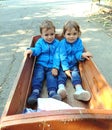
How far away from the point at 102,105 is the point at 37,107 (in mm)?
805

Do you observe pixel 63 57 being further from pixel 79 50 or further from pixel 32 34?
pixel 32 34

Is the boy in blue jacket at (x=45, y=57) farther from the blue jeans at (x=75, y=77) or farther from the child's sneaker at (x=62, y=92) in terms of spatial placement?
the blue jeans at (x=75, y=77)

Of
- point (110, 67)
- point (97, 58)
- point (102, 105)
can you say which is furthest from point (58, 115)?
point (97, 58)

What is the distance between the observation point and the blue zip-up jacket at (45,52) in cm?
524

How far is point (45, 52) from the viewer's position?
5316mm

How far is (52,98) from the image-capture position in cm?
429

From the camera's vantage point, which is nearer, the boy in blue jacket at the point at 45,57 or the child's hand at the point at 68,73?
the boy in blue jacket at the point at 45,57

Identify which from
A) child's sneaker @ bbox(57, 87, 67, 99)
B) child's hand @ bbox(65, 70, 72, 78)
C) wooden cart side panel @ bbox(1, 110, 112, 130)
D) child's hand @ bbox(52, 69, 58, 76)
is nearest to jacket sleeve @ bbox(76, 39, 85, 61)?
child's hand @ bbox(65, 70, 72, 78)

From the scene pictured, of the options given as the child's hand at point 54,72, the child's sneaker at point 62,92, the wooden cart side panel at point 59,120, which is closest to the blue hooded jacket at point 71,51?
the child's hand at point 54,72

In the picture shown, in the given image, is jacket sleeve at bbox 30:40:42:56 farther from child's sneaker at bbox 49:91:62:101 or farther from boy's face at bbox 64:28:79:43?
child's sneaker at bbox 49:91:62:101

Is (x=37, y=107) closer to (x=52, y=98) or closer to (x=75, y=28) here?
(x=52, y=98)

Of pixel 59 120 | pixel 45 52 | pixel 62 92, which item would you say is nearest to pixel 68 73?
pixel 45 52

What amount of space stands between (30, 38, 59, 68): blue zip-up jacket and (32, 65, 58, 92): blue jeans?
0.10m

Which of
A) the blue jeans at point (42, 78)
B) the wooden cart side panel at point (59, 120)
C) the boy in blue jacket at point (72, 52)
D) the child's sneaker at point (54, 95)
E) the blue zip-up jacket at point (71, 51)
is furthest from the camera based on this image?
the blue zip-up jacket at point (71, 51)
